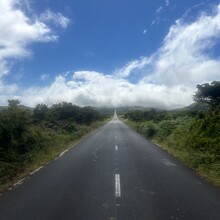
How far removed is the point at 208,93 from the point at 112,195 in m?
28.3

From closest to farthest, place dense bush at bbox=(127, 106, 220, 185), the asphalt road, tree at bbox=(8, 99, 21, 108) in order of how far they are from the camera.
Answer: the asphalt road
dense bush at bbox=(127, 106, 220, 185)
tree at bbox=(8, 99, 21, 108)

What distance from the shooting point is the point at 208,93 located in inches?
1313

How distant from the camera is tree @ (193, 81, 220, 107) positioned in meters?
32.8

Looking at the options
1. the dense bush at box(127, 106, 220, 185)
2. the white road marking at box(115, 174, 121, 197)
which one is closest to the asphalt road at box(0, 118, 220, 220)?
the white road marking at box(115, 174, 121, 197)

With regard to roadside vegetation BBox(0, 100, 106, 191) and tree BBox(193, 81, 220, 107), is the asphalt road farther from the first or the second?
tree BBox(193, 81, 220, 107)

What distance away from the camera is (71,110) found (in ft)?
153

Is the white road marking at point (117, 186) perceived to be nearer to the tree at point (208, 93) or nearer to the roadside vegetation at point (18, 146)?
the roadside vegetation at point (18, 146)

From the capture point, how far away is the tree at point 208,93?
1293 inches

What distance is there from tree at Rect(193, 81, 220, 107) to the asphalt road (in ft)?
75.0

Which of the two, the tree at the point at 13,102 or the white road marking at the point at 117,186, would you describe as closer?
the white road marking at the point at 117,186

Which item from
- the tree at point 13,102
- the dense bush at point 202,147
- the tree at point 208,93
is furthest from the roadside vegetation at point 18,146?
the tree at point 208,93

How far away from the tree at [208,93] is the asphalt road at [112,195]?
75.0 feet

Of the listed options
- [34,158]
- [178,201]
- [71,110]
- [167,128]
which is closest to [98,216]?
[178,201]

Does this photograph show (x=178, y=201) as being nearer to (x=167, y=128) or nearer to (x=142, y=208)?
(x=142, y=208)
